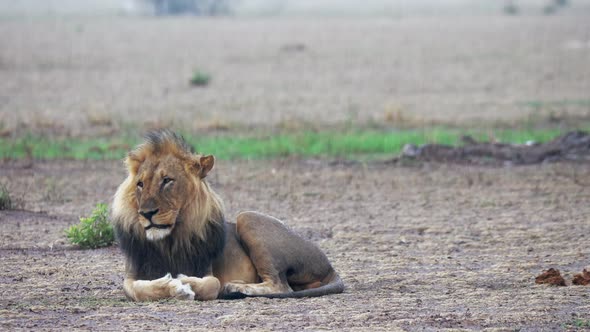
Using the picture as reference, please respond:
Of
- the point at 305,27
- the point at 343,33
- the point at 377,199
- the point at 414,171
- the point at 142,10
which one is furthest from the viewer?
the point at 142,10

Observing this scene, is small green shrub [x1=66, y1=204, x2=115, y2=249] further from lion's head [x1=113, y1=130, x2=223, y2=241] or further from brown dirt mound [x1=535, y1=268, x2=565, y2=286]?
brown dirt mound [x1=535, y1=268, x2=565, y2=286]

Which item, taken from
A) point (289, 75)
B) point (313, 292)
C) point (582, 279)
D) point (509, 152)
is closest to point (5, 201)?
point (313, 292)

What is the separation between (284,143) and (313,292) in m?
7.84

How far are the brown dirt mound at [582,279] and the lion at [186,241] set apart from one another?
1610 mm

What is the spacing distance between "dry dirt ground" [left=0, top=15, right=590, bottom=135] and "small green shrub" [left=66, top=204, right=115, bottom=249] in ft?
23.3

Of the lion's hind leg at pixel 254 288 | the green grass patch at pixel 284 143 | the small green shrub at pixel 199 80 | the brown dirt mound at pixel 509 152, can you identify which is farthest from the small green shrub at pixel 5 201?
the small green shrub at pixel 199 80

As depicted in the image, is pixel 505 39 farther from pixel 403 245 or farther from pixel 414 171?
pixel 403 245

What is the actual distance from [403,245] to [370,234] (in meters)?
0.53

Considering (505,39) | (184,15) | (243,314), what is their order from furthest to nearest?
1. (184,15)
2. (505,39)
3. (243,314)

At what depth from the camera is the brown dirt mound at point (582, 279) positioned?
705cm

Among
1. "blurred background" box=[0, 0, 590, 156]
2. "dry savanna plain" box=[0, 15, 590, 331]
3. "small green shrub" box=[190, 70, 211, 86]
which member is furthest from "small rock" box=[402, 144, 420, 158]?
"small green shrub" box=[190, 70, 211, 86]

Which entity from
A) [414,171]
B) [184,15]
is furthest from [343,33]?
[414,171]

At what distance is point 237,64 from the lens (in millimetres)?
25625

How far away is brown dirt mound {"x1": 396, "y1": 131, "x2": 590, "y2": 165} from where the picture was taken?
12938 mm
